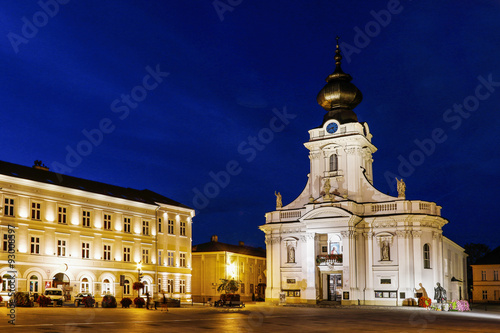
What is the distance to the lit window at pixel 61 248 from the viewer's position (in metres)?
49.9

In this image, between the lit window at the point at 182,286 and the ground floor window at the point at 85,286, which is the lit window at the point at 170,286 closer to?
the lit window at the point at 182,286

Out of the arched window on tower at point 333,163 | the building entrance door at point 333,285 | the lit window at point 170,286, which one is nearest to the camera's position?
the building entrance door at point 333,285

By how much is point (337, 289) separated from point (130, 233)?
20131 mm

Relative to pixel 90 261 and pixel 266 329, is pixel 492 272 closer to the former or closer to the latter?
pixel 90 261

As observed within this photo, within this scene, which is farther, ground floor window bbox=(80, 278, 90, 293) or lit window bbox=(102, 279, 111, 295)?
lit window bbox=(102, 279, 111, 295)

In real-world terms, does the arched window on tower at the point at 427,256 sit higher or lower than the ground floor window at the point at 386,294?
higher

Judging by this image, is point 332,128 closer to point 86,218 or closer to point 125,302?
point 86,218

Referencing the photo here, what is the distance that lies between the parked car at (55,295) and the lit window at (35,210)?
647 cm

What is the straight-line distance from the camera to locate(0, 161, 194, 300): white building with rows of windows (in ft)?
153

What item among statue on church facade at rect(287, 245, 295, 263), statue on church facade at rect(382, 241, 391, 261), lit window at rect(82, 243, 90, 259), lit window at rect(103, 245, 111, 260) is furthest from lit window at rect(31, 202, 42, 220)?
statue on church facade at rect(382, 241, 391, 261)

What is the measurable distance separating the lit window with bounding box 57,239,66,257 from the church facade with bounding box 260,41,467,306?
2014 cm

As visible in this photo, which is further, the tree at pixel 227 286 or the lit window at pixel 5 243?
the tree at pixel 227 286

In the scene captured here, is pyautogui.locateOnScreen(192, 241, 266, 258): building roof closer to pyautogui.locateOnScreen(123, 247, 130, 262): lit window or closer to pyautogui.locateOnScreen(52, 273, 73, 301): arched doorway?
pyautogui.locateOnScreen(123, 247, 130, 262): lit window

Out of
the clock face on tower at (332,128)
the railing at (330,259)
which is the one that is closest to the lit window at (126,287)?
the railing at (330,259)
